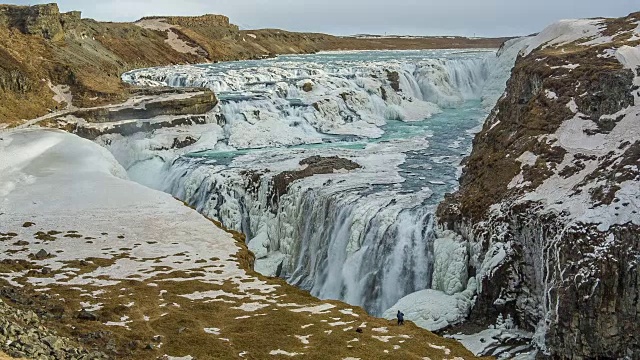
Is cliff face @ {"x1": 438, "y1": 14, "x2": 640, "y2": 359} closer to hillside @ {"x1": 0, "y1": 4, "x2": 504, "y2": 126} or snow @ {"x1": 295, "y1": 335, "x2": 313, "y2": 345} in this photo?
snow @ {"x1": 295, "y1": 335, "x2": 313, "y2": 345}

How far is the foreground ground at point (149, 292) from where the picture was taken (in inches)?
548

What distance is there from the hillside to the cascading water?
8371 mm

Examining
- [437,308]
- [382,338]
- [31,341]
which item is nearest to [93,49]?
[437,308]

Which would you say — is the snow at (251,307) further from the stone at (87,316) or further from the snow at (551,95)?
the snow at (551,95)

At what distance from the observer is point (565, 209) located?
18.4 m

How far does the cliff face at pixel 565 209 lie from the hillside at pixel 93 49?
32549 mm

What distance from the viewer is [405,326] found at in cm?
1600

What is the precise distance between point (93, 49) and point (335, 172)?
55.4m

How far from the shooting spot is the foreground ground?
13.9 m

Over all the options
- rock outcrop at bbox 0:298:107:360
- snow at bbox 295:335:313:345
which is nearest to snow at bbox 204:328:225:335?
snow at bbox 295:335:313:345

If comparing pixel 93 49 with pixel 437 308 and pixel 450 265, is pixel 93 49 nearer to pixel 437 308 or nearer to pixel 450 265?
pixel 450 265

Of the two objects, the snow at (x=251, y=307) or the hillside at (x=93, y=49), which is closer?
the snow at (x=251, y=307)

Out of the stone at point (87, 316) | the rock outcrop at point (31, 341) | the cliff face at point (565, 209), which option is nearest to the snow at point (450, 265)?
the cliff face at point (565, 209)

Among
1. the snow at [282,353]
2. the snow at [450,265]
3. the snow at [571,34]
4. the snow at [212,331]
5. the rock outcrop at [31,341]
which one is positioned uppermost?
the snow at [571,34]
